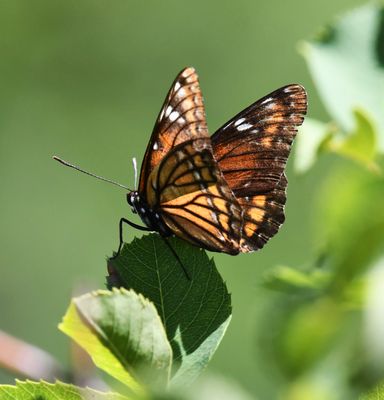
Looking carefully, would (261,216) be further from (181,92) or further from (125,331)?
(125,331)

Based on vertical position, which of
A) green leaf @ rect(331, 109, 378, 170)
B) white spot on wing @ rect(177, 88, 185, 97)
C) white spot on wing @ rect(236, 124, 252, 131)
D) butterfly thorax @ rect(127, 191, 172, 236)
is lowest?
butterfly thorax @ rect(127, 191, 172, 236)

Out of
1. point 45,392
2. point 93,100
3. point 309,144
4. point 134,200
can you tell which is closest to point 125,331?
point 45,392

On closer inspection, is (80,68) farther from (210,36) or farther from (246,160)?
(246,160)

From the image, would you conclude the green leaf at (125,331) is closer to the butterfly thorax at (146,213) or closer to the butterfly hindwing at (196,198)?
the butterfly hindwing at (196,198)

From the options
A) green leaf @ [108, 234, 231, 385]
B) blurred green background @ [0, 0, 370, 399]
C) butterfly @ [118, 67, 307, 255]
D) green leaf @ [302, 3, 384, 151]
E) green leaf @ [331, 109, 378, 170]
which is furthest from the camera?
blurred green background @ [0, 0, 370, 399]

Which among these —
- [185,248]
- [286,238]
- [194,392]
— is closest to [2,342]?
[185,248]

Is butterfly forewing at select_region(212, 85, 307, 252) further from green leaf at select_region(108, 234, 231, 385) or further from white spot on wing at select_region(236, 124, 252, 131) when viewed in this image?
green leaf at select_region(108, 234, 231, 385)

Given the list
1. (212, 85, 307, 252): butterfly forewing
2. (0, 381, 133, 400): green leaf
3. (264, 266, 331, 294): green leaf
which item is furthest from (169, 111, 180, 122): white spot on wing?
(0, 381, 133, 400): green leaf
